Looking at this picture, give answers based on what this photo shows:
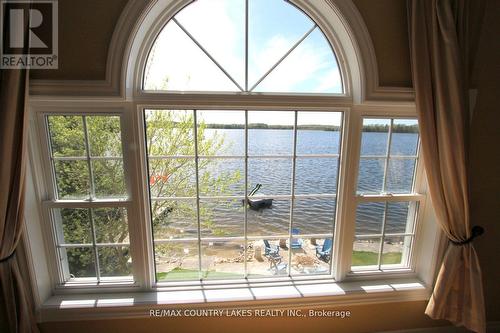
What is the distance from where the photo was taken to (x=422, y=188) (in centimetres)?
159

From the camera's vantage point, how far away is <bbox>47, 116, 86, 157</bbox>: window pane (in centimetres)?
133

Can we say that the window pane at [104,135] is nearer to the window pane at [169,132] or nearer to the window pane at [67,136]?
the window pane at [67,136]

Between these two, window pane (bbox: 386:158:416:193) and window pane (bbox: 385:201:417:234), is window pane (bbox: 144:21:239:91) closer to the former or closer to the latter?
window pane (bbox: 386:158:416:193)

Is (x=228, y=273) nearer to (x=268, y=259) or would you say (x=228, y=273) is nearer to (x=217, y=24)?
(x=268, y=259)

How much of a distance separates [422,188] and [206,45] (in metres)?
1.72

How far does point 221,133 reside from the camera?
1453mm

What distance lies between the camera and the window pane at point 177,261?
60.9 inches

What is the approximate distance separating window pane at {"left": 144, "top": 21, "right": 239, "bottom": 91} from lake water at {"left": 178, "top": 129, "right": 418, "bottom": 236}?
1.04 ft

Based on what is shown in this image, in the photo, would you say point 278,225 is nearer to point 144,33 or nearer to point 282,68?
point 282,68

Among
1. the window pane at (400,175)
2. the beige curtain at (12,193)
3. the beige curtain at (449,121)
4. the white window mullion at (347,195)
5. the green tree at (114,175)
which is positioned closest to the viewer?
the beige curtain at (12,193)

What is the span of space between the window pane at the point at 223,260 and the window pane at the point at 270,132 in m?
0.66

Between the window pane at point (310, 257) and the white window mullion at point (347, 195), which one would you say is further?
the window pane at point (310, 257)

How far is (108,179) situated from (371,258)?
187 cm

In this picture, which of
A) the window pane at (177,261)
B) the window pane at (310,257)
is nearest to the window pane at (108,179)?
the window pane at (177,261)
